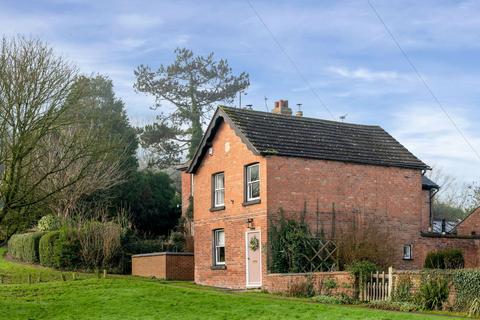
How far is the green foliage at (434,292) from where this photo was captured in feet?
81.0

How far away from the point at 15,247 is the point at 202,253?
14767 millimetres

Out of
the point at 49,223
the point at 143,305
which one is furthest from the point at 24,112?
the point at 49,223

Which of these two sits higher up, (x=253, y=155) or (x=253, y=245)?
(x=253, y=155)

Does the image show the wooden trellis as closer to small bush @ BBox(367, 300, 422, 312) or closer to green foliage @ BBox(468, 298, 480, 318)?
small bush @ BBox(367, 300, 422, 312)

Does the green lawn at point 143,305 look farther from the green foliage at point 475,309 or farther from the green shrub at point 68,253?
the green shrub at point 68,253

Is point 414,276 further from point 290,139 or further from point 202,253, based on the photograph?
point 202,253

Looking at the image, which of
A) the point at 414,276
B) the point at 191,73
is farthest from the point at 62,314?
the point at 191,73

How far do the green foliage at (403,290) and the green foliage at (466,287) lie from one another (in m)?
1.82

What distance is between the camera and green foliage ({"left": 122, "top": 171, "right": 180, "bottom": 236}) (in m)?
53.6

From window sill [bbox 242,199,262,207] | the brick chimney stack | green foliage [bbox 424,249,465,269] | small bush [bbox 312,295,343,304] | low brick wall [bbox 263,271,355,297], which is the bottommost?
small bush [bbox 312,295,343,304]

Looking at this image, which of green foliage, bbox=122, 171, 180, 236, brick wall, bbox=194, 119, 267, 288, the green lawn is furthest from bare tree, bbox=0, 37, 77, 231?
green foliage, bbox=122, 171, 180, 236

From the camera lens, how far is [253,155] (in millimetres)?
35219

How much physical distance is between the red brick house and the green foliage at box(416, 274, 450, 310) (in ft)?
31.0

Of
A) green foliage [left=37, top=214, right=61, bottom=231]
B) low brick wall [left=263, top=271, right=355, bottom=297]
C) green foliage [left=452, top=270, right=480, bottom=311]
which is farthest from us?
green foliage [left=37, top=214, right=61, bottom=231]
